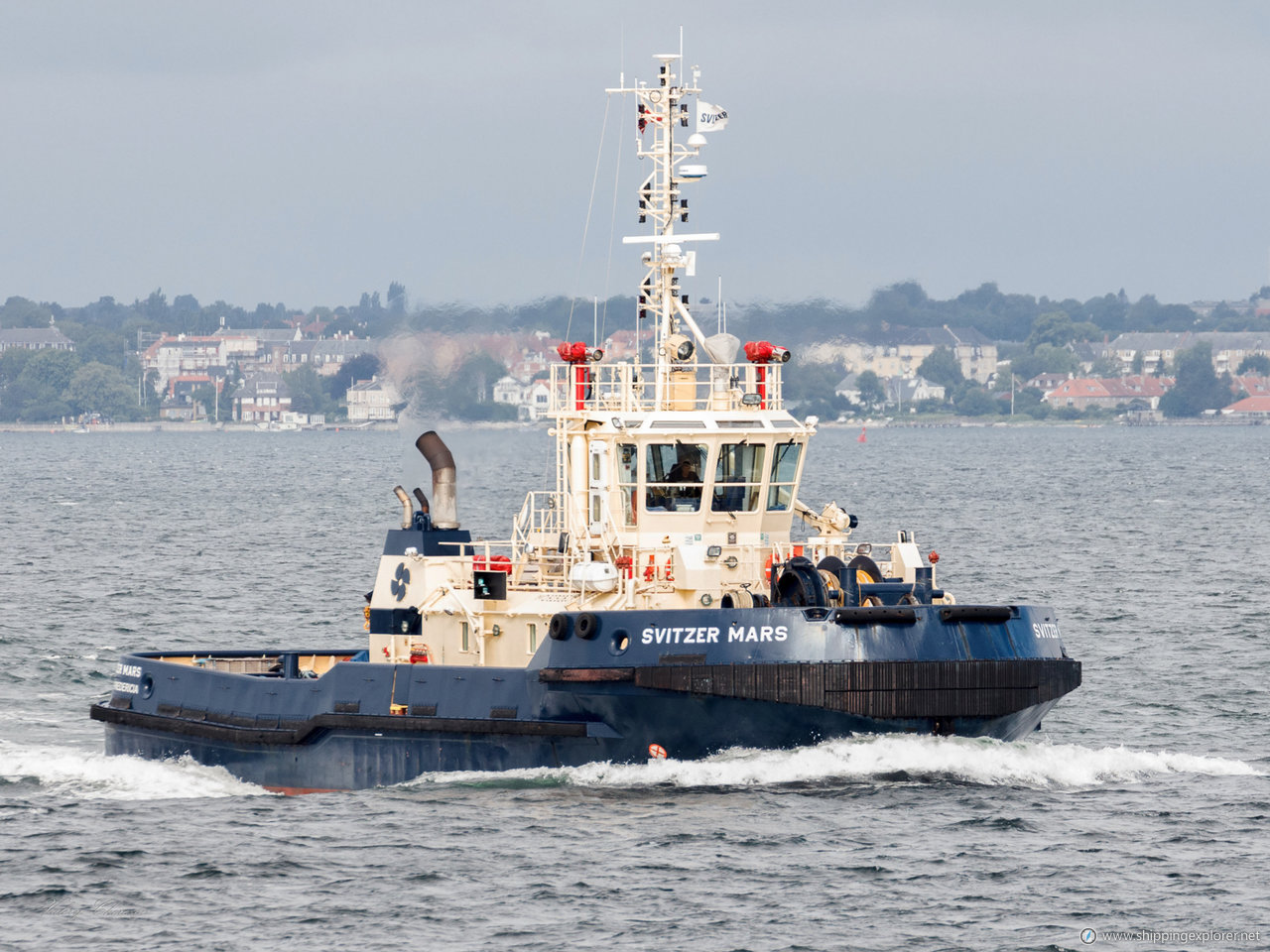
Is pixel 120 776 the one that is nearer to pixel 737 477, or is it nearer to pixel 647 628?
pixel 647 628

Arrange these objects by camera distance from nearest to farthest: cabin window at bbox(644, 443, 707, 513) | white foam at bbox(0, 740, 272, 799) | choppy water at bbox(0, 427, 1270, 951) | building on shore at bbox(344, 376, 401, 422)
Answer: choppy water at bbox(0, 427, 1270, 951) → cabin window at bbox(644, 443, 707, 513) → white foam at bbox(0, 740, 272, 799) → building on shore at bbox(344, 376, 401, 422)

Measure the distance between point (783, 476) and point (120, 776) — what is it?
8.92 meters

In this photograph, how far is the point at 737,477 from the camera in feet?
78.1

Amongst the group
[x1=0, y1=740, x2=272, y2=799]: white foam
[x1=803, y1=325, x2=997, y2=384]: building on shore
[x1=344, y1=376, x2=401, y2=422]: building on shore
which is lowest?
[x1=0, y1=740, x2=272, y2=799]: white foam

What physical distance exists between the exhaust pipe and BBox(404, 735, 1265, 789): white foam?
12.9 feet

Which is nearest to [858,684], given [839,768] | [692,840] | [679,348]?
[839,768]

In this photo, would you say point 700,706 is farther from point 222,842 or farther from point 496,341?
point 496,341

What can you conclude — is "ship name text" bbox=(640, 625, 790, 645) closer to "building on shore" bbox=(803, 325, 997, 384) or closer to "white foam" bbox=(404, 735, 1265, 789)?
"white foam" bbox=(404, 735, 1265, 789)

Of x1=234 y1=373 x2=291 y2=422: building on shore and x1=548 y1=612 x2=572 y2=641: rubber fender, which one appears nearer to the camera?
x1=548 y1=612 x2=572 y2=641: rubber fender

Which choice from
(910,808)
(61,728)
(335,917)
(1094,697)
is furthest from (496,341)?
(335,917)

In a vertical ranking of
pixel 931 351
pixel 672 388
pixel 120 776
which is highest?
pixel 931 351

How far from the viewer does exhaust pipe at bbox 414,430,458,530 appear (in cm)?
2580

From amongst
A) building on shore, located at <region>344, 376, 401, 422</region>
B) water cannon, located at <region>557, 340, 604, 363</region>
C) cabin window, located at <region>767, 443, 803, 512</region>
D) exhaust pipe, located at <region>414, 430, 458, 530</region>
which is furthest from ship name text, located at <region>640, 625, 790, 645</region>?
building on shore, located at <region>344, 376, 401, 422</region>

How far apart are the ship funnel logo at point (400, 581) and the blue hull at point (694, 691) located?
161cm
